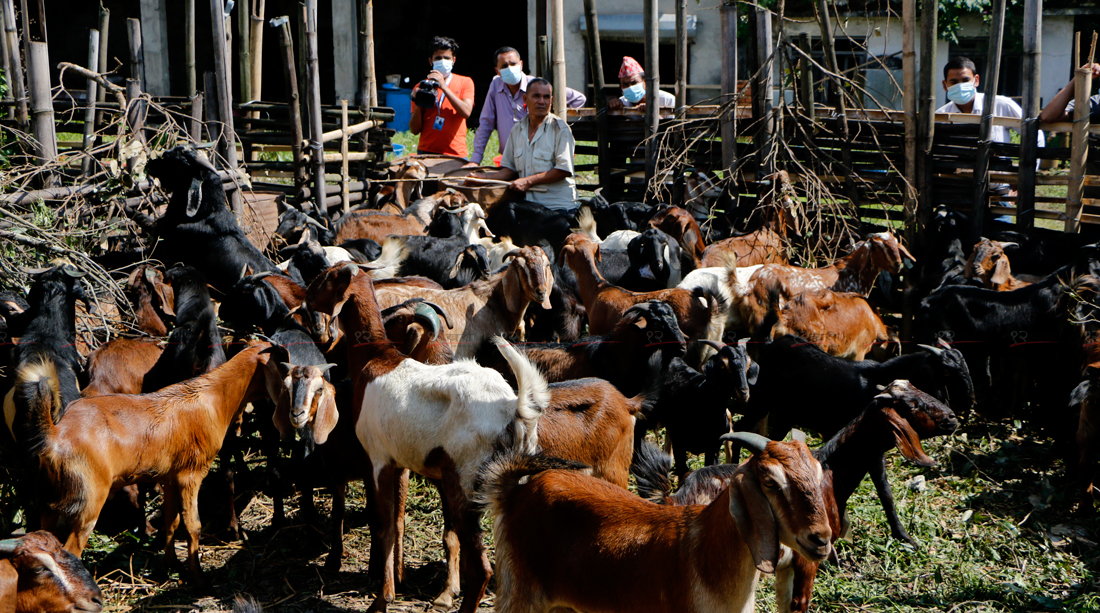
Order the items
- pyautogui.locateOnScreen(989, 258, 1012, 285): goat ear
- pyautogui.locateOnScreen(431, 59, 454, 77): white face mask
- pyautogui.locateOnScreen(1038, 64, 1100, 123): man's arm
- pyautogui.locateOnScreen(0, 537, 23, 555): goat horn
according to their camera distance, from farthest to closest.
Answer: pyautogui.locateOnScreen(431, 59, 454, 77): white face mask
pyautogui.locateOnScreen(1038, 64, 1100, 123): man's arm
pyautogui.locateOnScreen(989, 258, 1012, 285): goat ear
pyautogui.locateOnScreen(0, 537, 23, 555): goat horn

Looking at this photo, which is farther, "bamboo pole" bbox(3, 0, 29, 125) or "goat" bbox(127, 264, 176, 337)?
"bamboo pole" bbox(3, 0, 29, 125)

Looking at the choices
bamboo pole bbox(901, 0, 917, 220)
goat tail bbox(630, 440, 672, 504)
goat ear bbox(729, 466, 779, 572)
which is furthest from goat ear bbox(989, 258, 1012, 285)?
goat ear bbox(729, 466, 779, 572)

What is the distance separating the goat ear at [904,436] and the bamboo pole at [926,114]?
451cm

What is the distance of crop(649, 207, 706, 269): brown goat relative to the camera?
838 centimetres

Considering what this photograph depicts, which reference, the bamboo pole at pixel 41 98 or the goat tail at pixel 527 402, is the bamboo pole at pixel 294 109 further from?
the goat tail at pixel 527 402

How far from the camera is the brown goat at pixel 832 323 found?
655cm

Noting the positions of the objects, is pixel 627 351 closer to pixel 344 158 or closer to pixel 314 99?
pixel 314 99

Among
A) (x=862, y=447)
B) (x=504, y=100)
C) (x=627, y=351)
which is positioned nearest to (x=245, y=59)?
(x=504, y=100)

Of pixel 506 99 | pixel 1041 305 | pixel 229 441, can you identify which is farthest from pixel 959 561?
pixel 506 99

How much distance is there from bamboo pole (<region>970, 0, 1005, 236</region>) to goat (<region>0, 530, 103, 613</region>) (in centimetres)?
745

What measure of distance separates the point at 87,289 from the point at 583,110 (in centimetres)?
660

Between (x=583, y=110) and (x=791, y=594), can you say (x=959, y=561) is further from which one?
(x=583, y=110)

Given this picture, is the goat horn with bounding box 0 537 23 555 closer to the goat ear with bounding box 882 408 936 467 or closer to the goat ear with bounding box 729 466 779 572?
the goat ear with bounding box 729 466 779 572

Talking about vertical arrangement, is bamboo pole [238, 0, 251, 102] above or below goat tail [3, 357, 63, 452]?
above
